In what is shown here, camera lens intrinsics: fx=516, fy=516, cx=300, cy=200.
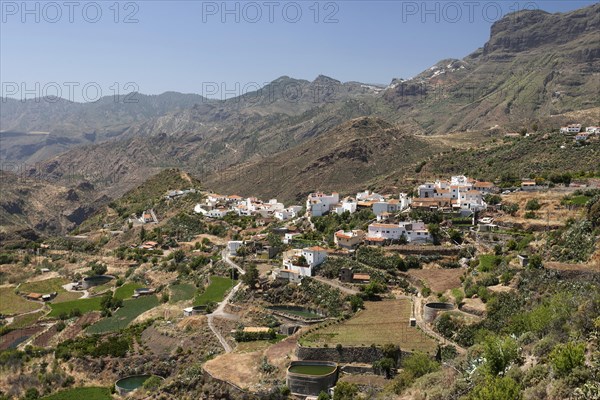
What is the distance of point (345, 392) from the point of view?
26.7 meters

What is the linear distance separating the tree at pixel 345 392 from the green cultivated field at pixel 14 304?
40.1m

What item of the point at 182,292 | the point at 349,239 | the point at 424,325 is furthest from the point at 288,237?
the point at 424,325

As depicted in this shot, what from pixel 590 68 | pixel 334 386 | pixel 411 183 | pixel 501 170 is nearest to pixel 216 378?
pixel 334 386

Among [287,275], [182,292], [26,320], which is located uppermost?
[287,275]

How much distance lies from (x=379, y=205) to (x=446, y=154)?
3500 centimetres

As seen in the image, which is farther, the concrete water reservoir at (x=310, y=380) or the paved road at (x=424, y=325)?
the paved road at (x=424, y=325)

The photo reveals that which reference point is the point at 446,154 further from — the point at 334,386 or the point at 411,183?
the point at 334,386

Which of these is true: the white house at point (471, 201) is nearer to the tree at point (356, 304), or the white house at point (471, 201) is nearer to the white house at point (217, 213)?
the tree at point (356, 304)

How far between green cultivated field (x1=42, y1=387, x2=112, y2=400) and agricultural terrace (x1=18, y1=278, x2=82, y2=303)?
2302cm

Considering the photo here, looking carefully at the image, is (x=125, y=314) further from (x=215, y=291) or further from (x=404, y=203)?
(x=404, y=203)

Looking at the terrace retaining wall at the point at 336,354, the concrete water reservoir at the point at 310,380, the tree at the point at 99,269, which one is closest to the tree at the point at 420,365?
the terrace retaining wall at the point at 336,354

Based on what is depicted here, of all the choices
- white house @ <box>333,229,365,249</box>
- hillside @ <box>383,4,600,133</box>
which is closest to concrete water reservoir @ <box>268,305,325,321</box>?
white house @ <box>333,229,365,249</box>

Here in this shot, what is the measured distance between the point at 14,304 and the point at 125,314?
1644 centimetres

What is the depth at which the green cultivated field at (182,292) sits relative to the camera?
156 feet
